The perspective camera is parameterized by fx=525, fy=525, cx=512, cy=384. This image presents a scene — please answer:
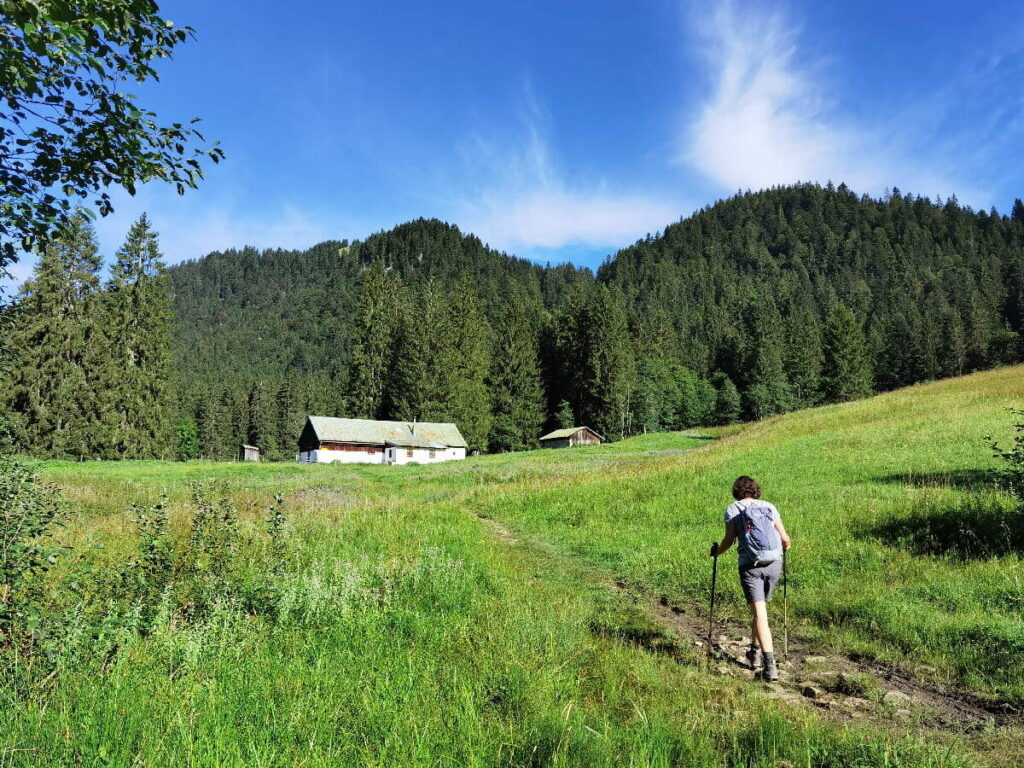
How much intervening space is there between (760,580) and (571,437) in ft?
203

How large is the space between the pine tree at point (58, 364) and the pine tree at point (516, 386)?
41708mm

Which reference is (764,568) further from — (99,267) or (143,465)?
(99,267)

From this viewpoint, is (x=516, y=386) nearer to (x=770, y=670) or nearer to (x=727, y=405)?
(x=727, y=405)

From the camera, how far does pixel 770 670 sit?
5316 millimetres

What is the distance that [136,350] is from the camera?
45.2 metres

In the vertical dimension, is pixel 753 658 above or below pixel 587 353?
below

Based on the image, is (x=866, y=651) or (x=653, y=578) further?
(x=653, y=578)

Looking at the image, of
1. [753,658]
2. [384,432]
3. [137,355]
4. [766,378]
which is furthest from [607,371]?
[753,658]

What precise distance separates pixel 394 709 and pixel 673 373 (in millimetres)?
95111

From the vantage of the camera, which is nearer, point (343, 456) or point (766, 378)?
point (343, 456)

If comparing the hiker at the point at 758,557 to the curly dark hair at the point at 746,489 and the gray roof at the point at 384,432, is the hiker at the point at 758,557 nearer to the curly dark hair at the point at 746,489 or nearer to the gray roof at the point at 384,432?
the curly dark hair at the point at 746,489

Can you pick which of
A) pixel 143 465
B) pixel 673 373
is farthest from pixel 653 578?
pixel 673 373

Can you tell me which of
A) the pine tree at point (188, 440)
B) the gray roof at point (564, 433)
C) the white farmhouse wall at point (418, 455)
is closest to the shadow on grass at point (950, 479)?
the white farmhouse wall at point (418, 455)

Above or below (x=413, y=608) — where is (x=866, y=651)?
below
